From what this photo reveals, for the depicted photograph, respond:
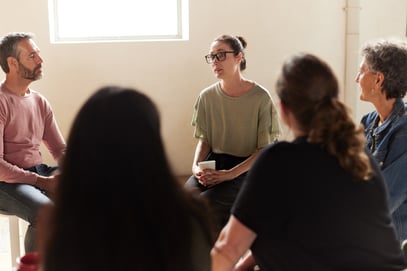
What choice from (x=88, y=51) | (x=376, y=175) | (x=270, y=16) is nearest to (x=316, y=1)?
(x=270, y=16)

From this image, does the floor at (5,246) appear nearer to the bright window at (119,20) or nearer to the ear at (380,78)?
the bright window at (119,20)

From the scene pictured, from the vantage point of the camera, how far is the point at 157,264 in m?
0.93

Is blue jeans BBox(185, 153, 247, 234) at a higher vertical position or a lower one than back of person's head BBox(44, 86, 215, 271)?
lower

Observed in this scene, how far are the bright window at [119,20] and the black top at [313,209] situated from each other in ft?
8.02

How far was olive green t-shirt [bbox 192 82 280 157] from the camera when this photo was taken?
2691 millimetres

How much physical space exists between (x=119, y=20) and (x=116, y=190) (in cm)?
280

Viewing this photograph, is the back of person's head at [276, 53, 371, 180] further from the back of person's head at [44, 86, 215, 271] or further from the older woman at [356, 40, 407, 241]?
the older woman at [356, 40, 407, 241]

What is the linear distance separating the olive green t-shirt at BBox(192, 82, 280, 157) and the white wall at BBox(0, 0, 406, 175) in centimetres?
61

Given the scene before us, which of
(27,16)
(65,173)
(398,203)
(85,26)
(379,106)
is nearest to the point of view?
(65,173)

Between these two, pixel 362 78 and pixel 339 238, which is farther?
pixel 362 78

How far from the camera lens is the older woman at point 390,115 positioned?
72.1 inches

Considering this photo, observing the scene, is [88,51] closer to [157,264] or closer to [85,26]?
[85,26]

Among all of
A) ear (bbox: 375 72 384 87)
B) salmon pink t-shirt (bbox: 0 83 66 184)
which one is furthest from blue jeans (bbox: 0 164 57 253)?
ear (bbox: 375 72 384 87)

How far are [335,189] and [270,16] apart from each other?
2543 millimetres
